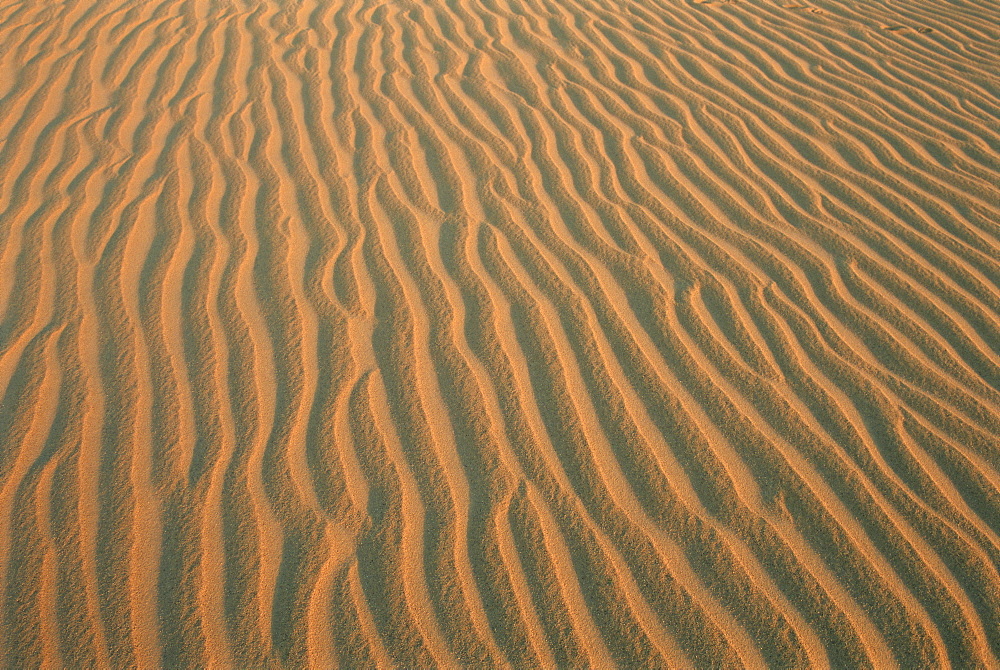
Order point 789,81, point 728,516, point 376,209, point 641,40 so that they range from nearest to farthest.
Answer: point 728,516 → point 376,209 → point 789,81 → point 641,40

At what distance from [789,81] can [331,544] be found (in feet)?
13.5

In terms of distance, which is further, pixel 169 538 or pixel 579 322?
pixel 579 322

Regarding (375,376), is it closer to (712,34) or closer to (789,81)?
(789,81)

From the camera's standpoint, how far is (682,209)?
3.39 metres

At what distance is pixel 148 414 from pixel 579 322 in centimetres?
156

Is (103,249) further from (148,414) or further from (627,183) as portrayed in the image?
(627,183)

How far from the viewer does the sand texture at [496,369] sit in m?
1.91

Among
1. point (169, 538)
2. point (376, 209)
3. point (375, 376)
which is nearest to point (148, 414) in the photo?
point (169, 538)

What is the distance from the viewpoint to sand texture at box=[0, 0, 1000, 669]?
191cm

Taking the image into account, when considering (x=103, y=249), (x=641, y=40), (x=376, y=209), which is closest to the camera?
(x=103, y=249)

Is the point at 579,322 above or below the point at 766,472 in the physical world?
above

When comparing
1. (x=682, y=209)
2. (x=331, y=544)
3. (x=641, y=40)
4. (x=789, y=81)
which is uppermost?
(x=641, y=40)

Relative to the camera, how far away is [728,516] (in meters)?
2.11

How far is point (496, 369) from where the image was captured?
8.42 feet
